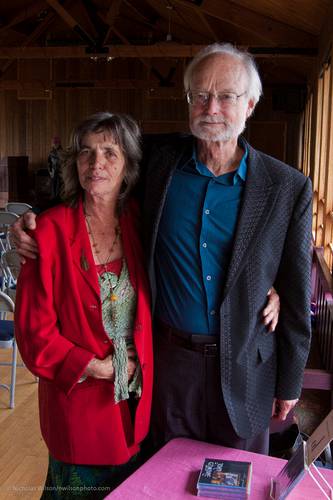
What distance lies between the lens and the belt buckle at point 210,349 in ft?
6.45

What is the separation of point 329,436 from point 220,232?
0.74m

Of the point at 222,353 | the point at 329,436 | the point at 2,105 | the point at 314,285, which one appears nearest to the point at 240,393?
the point at 222,353

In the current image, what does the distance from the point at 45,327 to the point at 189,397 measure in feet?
1.77

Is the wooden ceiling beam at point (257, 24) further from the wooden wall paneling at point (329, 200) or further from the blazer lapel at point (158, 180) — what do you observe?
the blazer lapel at point (158, 180)

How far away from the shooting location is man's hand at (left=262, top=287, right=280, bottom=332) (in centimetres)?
198

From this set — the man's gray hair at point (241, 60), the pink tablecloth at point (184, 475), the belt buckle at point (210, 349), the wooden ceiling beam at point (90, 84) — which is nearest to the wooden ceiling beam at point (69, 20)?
the wooden ceiling beam at point (90, 84)

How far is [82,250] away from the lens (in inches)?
78.1

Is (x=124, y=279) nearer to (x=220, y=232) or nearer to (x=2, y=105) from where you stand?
(x=220, y=232)

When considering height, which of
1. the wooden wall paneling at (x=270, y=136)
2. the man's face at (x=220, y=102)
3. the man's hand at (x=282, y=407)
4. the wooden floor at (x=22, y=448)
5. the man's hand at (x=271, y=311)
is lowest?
the wooden floor at (x=22, y=448)

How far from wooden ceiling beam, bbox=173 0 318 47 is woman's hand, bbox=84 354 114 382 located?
877 cm

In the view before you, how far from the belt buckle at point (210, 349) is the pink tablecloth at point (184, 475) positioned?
0.30 m

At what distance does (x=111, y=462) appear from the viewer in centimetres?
204

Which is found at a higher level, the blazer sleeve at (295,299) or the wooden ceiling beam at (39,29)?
the wooden ceiling beam at (39,29)

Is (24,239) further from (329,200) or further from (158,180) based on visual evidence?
(329,200)
